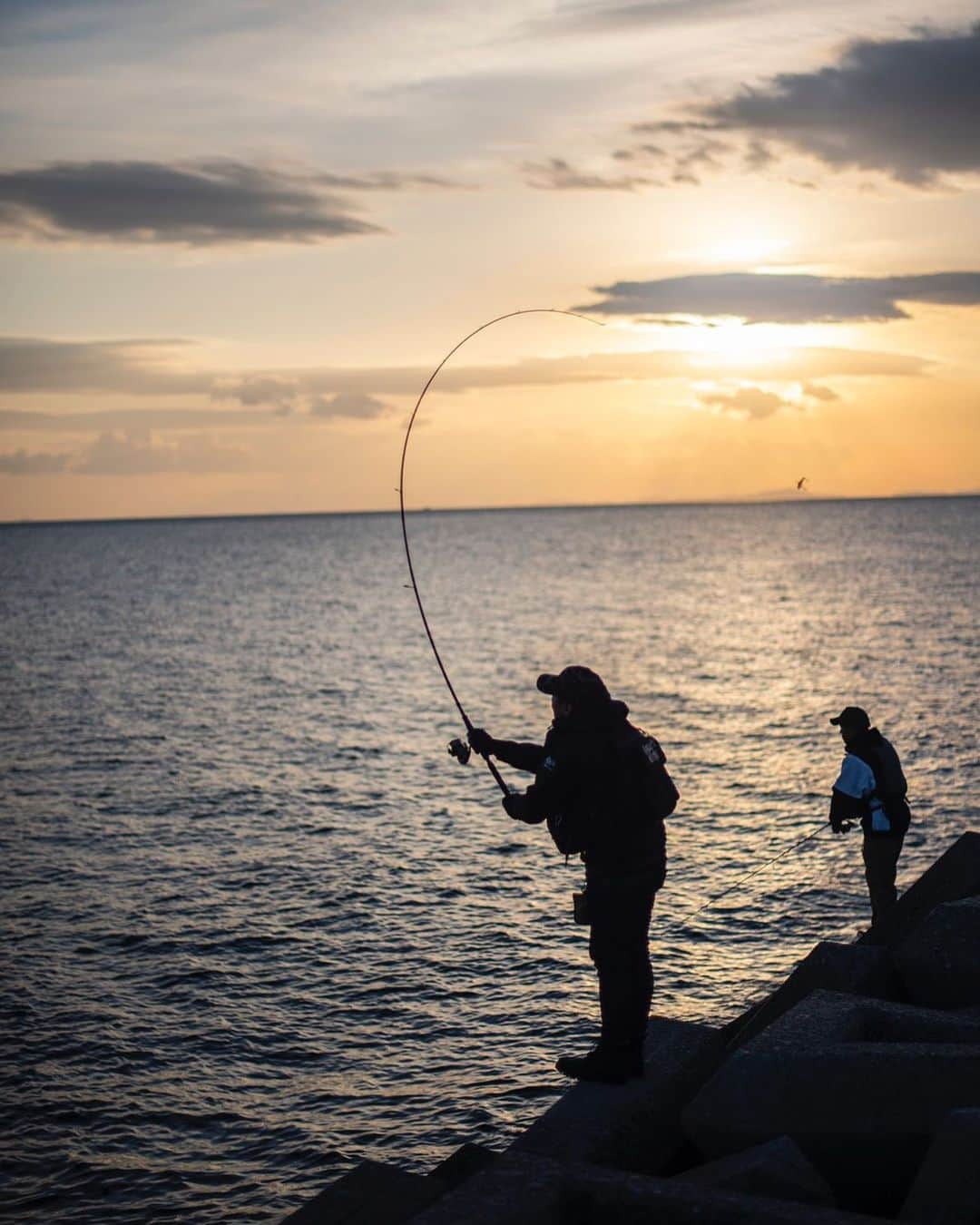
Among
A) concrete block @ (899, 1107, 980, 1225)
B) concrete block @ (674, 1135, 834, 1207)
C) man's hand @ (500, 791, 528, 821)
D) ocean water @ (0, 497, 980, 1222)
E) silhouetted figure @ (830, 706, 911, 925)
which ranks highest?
man's hand @ (500, 791, 528, 821)

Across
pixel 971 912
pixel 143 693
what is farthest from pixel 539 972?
pixel 143 693

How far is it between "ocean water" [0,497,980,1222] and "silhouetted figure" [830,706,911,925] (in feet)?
7.24

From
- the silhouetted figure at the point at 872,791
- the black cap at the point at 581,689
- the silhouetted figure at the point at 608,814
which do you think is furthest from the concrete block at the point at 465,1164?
the silhouetted figure at the point at 872,791

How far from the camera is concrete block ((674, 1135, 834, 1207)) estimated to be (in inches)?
204

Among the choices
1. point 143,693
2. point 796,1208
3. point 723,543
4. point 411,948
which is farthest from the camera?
point 723,543

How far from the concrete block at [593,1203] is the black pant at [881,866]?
5946mm

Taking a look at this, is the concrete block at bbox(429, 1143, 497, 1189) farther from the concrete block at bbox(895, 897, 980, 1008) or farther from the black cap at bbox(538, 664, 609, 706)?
the concrete block at bbox(895, 897, 980, 1008)

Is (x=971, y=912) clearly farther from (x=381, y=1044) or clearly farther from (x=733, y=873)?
(x=733, y=873)

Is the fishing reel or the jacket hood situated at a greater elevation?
the jacket hood

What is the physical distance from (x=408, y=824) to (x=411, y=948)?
582 centimetres

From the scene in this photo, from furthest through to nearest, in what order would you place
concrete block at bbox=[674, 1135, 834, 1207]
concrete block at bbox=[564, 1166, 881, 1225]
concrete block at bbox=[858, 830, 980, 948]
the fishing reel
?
concrete block at bbox=[858, 830, 980, 948] → the fishing reel → concrete block at bbox=[674, 1135, 834, 1207] → concrete block at bbox=[564, 1166, 881, 1225]

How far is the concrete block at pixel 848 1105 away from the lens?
5.89 meters

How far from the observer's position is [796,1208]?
190 inches

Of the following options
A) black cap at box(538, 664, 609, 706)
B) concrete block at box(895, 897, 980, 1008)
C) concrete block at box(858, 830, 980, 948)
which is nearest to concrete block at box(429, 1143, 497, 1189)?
black cap at box(538, 664, 609, 706)
